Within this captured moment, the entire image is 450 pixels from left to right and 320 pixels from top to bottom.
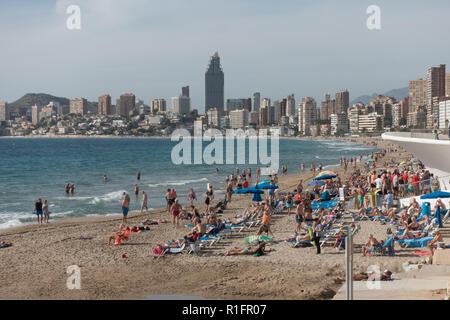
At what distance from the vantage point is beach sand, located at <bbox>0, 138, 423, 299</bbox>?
9516mm

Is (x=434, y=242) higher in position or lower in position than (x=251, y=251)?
higher

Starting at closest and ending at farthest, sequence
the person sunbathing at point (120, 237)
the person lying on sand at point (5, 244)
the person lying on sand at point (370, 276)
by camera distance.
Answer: the person lying on sand at point (370, 276)
the person sunbathing at point (120, 237)
the person lying on sand at point (5, 244)

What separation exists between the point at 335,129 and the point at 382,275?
194 meters

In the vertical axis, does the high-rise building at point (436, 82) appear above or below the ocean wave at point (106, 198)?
above

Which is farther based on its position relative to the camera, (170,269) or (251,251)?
(251,251)

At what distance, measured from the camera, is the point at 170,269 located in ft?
37.0

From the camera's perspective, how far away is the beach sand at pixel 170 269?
952cm

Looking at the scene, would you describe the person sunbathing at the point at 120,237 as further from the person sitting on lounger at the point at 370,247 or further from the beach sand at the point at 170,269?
the person sitting on lounger at the point at 370,247

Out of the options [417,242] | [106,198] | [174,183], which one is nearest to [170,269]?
[417,242]

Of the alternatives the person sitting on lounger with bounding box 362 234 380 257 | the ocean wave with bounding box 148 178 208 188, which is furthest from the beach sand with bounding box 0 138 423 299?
the ocean wave with bounding box 148 178 208 188

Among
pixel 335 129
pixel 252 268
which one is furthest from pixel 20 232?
pixel 335 129

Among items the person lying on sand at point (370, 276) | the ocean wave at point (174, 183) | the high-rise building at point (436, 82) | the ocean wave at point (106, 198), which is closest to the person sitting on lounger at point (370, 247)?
the person lying on sand at point (370, 276)

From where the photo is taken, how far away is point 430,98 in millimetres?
185750

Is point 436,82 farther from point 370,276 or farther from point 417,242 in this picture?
point 370,276
